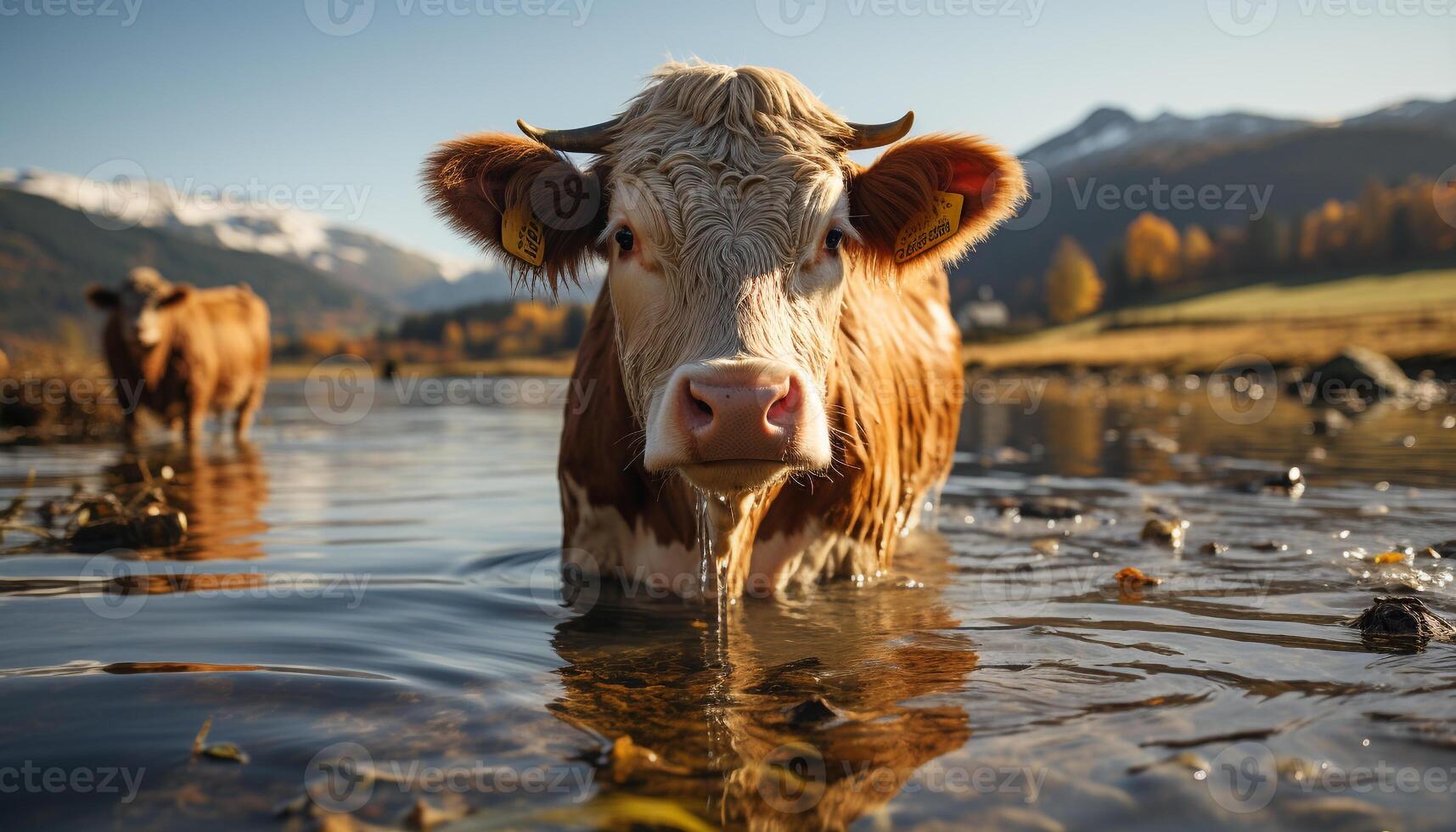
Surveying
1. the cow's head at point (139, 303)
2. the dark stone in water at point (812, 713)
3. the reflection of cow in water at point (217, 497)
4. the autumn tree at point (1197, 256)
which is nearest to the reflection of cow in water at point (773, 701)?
the dark stone in water at point (812, 713)

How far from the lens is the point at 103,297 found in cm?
1505

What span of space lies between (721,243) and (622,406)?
121 centimetres

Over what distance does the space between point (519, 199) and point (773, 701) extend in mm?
2596

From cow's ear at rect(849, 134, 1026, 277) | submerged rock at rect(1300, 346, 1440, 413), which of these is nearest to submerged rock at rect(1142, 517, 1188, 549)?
cow's ear at rect(849, 134, 1026, 277)


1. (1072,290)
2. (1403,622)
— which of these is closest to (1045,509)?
(1403,622)

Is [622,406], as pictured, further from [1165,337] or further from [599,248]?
[1165,337]

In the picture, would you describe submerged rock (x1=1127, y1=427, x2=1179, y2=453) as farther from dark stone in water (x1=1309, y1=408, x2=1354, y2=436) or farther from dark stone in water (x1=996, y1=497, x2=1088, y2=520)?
dark stone in water (x1=996, y1=497, x2=1088, y2=520)

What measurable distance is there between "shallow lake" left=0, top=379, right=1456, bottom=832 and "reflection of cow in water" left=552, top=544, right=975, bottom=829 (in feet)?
0.05

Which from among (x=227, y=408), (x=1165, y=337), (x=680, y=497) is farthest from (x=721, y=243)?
(x=1165, y=337)

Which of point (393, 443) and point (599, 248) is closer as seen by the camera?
point (599, 248)

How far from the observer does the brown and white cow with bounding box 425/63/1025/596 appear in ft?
11.8

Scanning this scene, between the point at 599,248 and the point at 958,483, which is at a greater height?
the point at 599,248

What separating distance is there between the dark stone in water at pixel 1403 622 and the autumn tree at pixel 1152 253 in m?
101

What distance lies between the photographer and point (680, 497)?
15.5ft
